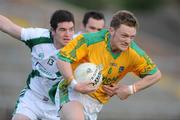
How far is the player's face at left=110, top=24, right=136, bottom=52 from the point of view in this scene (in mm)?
11969

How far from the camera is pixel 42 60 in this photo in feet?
43.5

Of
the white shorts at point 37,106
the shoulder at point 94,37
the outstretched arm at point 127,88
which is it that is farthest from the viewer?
the white shorts at point 37,106

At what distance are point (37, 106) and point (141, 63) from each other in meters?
2.03

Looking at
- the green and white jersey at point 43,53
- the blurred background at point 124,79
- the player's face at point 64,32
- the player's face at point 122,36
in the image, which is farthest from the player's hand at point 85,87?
the blurred background at point 124,79

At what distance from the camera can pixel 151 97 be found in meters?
24.6

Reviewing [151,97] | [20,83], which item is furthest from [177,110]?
[20,83]

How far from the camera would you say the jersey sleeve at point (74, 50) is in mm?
11969

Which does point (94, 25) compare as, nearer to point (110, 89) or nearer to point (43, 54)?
point (43, 54)

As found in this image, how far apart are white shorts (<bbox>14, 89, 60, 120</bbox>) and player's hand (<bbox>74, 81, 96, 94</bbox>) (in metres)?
1.84

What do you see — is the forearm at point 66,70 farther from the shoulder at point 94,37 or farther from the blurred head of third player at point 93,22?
the blurred head of third player at point 93,22

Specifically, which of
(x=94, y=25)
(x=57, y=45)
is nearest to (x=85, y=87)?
(x=57, y=45)

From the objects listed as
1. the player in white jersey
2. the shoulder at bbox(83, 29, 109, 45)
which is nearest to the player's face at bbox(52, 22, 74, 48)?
the player in white jersey

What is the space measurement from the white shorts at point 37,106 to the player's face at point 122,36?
199 centimetres

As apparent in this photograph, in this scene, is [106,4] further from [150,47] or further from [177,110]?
[177,110]
